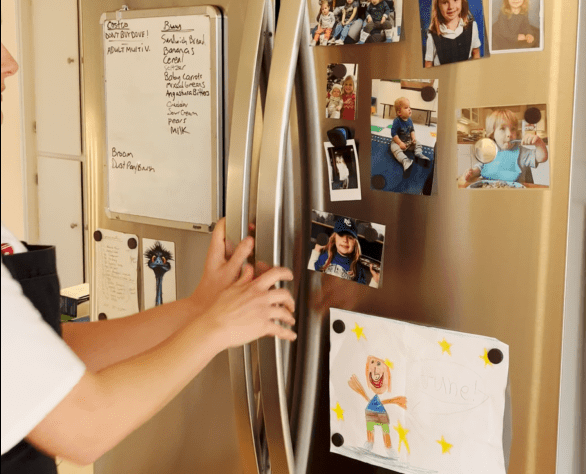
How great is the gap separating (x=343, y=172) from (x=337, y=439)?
17.3 inches

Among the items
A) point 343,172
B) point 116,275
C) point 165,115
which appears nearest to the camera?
point 343,172

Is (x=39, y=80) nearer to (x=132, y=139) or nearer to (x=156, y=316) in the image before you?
(x=132, y=139)

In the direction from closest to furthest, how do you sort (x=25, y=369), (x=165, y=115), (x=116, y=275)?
(x=25, y=369), (x=165, y=115), (x=116, y=275)

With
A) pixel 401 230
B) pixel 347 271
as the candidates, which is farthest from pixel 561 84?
pixel 347 271

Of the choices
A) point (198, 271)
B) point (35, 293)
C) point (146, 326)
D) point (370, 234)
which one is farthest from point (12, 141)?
point (370, 234)

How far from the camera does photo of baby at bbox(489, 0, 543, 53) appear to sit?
2.90ft

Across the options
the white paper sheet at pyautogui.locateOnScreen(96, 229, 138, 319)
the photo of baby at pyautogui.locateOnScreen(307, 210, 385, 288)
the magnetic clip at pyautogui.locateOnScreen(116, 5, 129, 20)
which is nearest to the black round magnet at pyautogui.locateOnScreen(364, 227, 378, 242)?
the photo of baby at pyautogui.locateOnScreen(307, 210, 385, 288)

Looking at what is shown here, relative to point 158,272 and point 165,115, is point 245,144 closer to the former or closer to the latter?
point 165,115

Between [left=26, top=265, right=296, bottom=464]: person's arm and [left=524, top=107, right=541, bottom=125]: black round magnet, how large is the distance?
413 millimetres

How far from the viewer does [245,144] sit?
43.8 inches

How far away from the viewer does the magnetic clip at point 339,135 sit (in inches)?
41.0

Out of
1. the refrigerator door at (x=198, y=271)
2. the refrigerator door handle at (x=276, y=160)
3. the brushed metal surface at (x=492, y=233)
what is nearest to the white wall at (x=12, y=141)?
the refrigerator door at (x=198, y=271)

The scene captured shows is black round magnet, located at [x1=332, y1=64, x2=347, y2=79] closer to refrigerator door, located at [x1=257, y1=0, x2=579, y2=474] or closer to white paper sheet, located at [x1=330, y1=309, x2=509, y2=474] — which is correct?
refrigerator door, located at [x1=257, y1=0, x2=579, y2=474]

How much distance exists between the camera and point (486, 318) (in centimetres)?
97
